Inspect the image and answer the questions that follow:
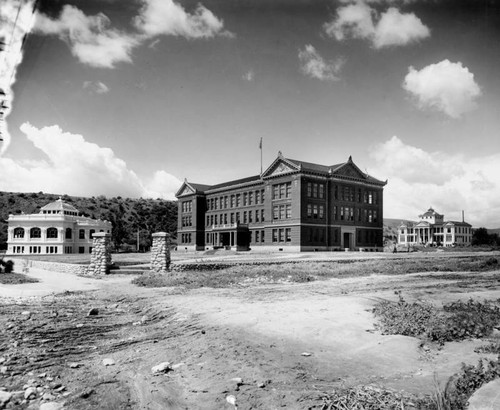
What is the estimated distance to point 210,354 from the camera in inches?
308

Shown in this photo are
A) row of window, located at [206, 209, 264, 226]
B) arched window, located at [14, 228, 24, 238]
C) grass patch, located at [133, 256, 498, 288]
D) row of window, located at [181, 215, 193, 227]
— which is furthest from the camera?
row of window, located at [181, 215, 193, 227]

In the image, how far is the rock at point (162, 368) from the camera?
706cm

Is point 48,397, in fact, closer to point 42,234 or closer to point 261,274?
point 261,274

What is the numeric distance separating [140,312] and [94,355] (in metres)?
4.63

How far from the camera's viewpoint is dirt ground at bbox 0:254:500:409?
6.08 meters

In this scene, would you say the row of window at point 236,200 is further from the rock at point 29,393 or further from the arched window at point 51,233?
the rock at point 29,393

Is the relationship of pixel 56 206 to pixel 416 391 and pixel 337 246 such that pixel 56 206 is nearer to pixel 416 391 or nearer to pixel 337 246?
pixel 337 246

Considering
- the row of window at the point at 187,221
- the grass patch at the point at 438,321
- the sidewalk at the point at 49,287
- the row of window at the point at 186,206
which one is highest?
the row of window at the point at 186,206

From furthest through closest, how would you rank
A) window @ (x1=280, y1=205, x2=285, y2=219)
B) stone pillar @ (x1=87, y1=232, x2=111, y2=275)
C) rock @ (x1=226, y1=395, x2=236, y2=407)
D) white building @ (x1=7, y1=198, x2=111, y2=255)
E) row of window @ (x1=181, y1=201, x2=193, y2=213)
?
1. row of window @ (x1=181, y1=201, x2=193, y2=213)
2. white building @ (x1=7, y1=198, x2=111, y2=255)
3. window @ (x1=280, y1=205, x2=285, y2=219)
4. stone pillar @ (x1=87, y1=232, x2=111, y2=275)
5. rock @ (x1=226, y1=395, x2=236, y2=407)

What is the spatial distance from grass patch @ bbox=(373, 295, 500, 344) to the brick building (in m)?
46.3

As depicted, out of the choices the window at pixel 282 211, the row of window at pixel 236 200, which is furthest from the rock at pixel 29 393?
the row of window at pixel 236 200

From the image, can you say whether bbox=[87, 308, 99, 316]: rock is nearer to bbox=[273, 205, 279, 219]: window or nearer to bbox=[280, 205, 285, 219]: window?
bbox=[280, 205, 285, 219]: window

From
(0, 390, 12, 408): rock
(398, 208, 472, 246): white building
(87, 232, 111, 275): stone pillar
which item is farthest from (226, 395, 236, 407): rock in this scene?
(398, 208, 472, 246): white building

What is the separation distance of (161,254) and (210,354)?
52.3 feet
